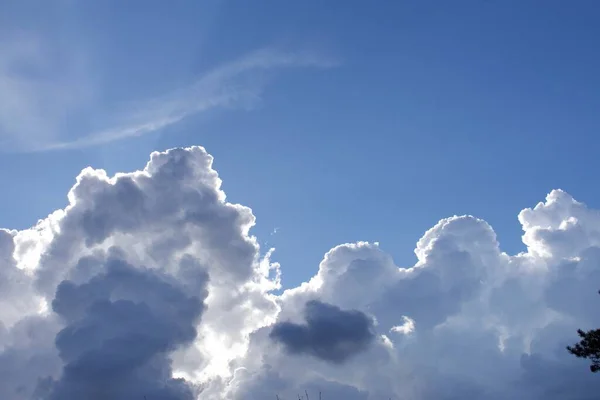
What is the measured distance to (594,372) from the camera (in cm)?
9906

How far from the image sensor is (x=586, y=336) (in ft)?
326

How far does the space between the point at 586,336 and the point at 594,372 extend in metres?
6.58
